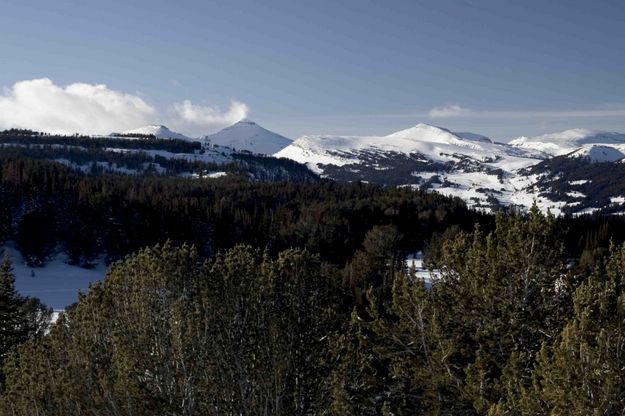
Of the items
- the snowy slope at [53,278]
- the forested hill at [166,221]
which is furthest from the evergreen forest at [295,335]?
the forested hill at [166,221]

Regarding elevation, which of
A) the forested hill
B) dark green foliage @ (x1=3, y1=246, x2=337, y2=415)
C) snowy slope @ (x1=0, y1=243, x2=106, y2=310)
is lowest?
snowy slope @ (x1=0, y1=243, x2=106, y2=310)

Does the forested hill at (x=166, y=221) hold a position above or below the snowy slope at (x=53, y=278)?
above

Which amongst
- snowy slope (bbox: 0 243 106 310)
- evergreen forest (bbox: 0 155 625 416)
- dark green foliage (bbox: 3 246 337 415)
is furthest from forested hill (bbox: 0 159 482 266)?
dark green foliage (bbox: 3 246 337 415)

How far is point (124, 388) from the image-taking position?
14.7 m

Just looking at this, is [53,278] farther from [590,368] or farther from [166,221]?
[590,368]

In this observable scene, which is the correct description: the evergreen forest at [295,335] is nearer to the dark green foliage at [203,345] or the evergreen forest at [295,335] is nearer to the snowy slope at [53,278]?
the dark green foliage at [203,345]

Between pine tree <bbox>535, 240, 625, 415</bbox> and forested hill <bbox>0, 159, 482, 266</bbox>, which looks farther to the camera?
forested hill <bbox>0, 159, 482, 266</bbox>

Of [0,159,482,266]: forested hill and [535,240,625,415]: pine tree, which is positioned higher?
[535,240,625,415]: pine tree

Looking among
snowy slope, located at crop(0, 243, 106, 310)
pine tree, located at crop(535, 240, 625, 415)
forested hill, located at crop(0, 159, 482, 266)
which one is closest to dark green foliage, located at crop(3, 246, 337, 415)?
pine tree, located at crop(535, 240, 625, 415)

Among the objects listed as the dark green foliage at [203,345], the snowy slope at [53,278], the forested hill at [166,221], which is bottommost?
the snowy slope at [53,278]

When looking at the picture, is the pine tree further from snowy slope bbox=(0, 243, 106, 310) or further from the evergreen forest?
snowy slope bbox=(0, 243, 106, 310)

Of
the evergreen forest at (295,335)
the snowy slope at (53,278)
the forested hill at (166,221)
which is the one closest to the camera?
the evergreen forest at (295,335)

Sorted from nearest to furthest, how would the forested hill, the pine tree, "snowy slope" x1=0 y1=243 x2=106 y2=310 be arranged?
the pine tree < "snowy slope" x1=0 y1=243 x2=106 y2=310 < the forested hill

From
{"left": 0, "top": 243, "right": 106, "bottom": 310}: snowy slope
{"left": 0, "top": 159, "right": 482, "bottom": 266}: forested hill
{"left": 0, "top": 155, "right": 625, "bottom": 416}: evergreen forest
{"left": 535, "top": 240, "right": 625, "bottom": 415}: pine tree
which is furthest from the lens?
{"left": 0, "top": 159, "right": 482, "bottom": 266}: forested hill
